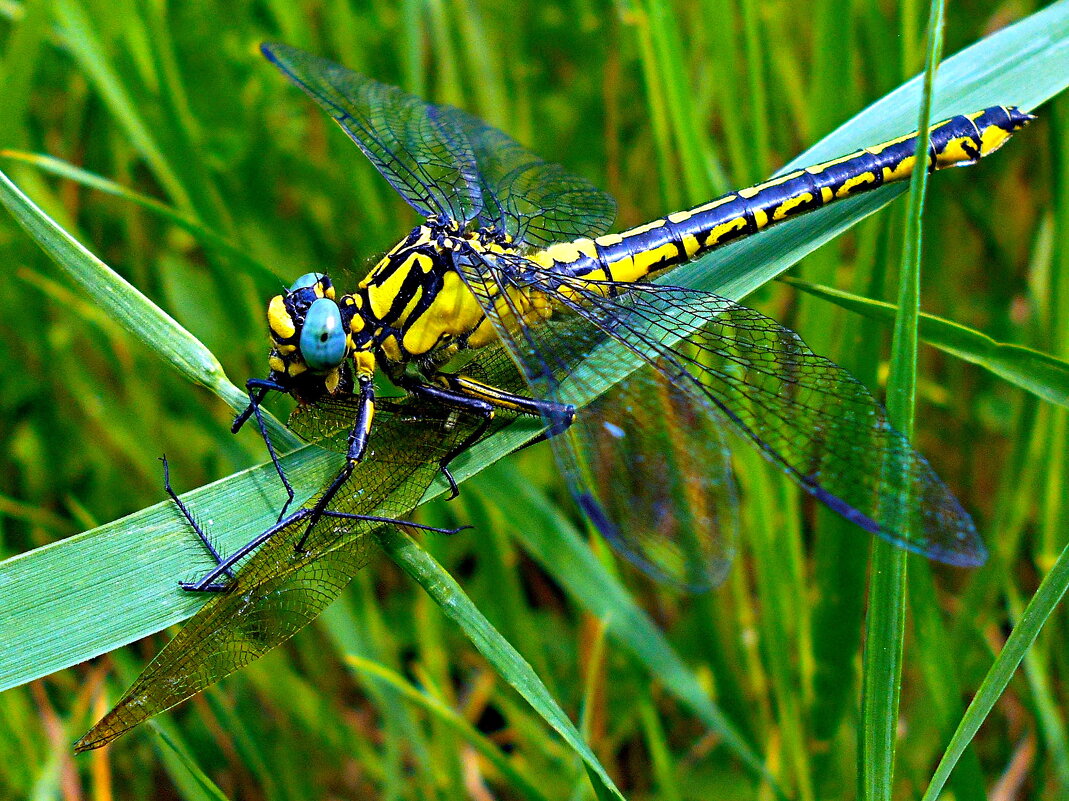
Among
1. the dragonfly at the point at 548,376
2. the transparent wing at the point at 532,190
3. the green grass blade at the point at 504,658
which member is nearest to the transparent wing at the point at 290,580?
the dragonfly at the point at 548,376

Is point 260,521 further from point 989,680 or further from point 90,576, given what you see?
point 989,680

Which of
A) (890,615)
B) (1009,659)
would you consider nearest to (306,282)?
(890,615)

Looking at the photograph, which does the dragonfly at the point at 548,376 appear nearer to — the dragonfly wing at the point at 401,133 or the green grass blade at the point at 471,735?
the dragonfly wing at the point at 401,133

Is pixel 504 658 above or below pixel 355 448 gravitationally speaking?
below

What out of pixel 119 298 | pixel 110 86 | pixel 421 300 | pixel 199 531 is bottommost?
pixel 199 531

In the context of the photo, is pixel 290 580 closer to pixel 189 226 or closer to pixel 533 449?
pixel 189 226
